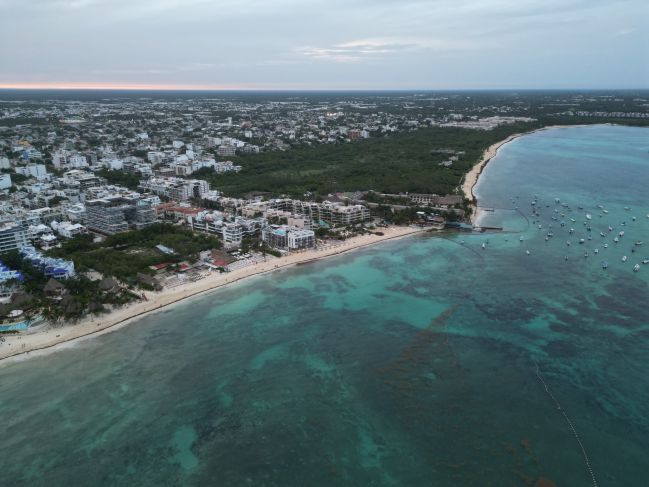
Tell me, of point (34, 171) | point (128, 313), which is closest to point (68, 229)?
point (128, 313)

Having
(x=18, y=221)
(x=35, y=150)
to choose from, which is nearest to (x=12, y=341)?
(x=18, y=221)

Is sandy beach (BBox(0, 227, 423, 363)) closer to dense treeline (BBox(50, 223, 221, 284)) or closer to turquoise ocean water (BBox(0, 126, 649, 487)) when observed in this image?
turquoise ocean water (BBox(0, 126, 649, 487))

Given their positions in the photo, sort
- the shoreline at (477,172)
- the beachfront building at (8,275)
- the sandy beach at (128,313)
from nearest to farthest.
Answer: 1. the sandy beach at (128,313)
2. the beachfront building at (8,275)
3. the shoreline at (477,172)

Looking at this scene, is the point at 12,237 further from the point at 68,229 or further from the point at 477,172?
the point at 477,172

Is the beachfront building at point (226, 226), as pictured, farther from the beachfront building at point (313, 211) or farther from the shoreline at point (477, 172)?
the shoreline at point (477, 172)

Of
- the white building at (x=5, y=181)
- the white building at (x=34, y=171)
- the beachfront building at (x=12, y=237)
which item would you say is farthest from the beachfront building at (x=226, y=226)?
the white building at (x=34, y=171)

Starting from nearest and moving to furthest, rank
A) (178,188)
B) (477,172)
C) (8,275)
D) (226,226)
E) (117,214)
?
1. (8,275)
2. (226,226)
3. (117,214)
4. (178,188)
5. (477,172)

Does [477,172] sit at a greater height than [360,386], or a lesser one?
greater
